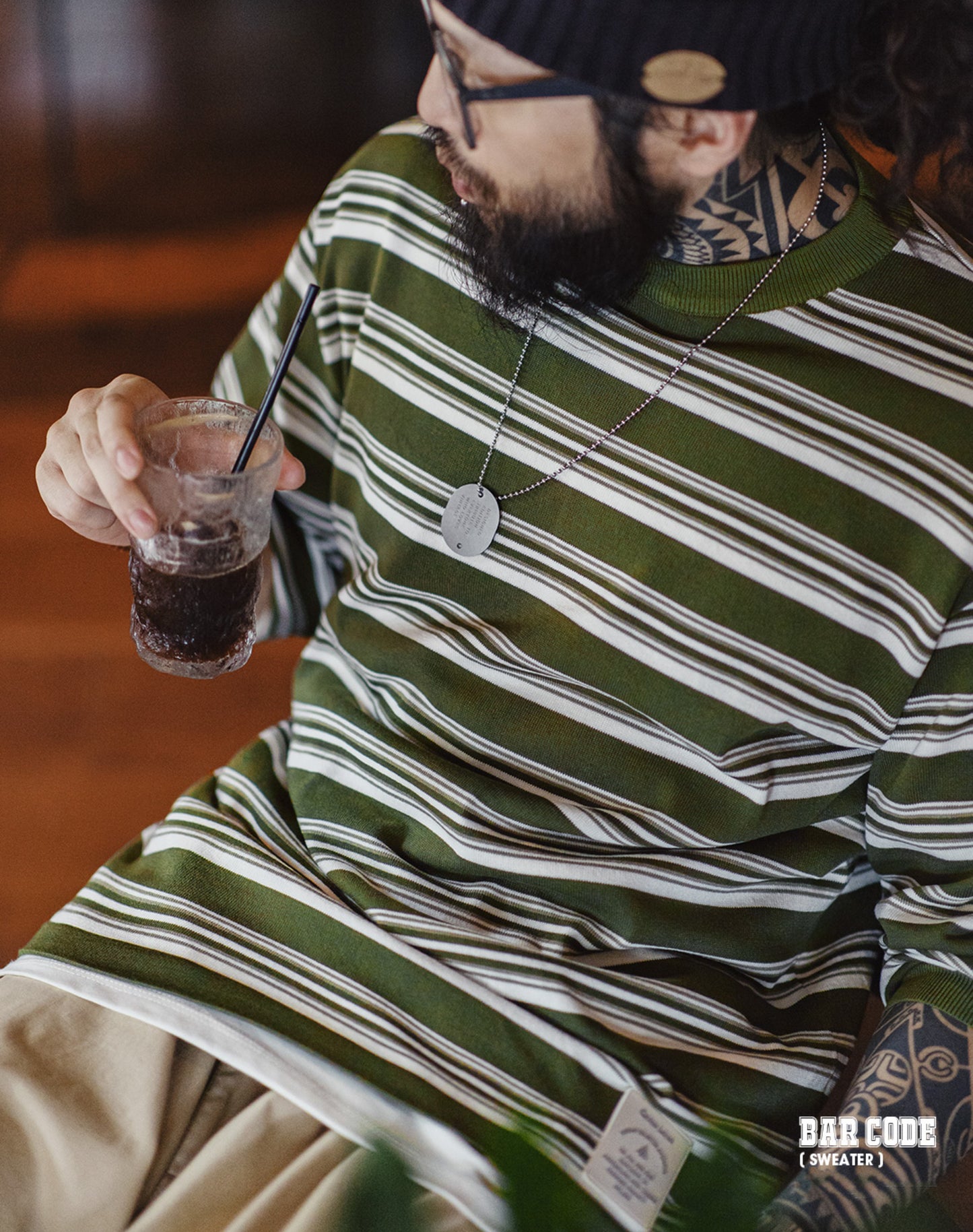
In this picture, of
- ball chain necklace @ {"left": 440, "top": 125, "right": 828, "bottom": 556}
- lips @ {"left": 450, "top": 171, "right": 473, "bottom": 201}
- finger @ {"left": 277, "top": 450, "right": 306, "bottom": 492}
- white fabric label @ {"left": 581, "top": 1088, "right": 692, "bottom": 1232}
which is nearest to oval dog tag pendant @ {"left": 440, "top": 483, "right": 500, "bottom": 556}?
ball chain necklace @ {"left": 440, "top": 125, "right": 828, "bottom": 556}

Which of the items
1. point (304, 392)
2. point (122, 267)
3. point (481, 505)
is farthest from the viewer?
point (122, 267)

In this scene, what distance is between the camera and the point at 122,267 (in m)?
3.00

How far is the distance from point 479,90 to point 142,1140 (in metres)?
0.82

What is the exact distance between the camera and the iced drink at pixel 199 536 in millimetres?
921

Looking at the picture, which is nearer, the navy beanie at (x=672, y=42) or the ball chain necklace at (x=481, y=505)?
the navy beanie at (x=672, y=42)

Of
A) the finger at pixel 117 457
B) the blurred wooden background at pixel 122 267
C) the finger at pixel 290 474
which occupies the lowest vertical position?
the blurred wooden background at pixel 122 267

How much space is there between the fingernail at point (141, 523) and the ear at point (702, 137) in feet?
1.60

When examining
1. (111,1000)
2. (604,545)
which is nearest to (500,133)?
(604,545)

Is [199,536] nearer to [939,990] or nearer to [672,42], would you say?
[672,42]

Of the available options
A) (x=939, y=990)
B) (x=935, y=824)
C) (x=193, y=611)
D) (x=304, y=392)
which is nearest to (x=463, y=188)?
(x=304, y=392)

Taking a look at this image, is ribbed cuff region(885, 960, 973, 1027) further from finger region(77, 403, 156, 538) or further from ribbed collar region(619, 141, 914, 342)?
finger region(77, 403, 156, 538)

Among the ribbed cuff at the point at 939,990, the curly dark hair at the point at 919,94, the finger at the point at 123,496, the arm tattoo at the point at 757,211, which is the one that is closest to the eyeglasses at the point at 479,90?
the arm tattoo at the point at 757,211

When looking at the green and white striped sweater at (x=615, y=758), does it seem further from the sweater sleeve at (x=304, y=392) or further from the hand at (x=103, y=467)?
the hand at (x=103, y=467)

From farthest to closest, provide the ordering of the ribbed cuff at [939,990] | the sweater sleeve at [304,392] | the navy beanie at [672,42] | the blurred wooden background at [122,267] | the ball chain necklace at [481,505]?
the blurred wooden background at [122,267]
the sweater sleeve at [304,392]
the ball chain necklace at [481,505]
the ribbed cuff at [939,990]
the navy beanie at [672,42]
